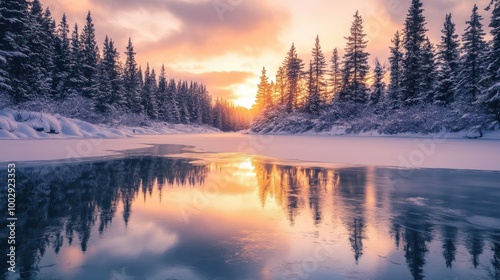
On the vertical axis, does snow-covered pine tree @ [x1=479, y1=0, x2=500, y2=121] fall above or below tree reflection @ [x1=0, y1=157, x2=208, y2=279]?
above

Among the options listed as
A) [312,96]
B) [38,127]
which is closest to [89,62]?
[38,127]

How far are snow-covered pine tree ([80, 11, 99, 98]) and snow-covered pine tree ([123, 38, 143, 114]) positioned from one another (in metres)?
13.8

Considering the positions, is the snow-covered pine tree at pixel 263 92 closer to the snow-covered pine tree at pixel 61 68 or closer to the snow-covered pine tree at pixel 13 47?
the snow-covered pine tree at pixel 61 68

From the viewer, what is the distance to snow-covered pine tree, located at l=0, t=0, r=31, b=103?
28.9m

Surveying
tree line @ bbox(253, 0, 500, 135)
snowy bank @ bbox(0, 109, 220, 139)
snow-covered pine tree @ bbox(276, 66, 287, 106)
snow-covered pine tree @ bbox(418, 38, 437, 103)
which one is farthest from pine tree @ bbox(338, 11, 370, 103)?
snowy bank @ bbox(0, 109, 220, 139)

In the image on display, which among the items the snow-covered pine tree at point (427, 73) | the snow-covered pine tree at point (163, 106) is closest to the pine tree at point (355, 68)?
the snow-covered pine tree at point (427, 73)

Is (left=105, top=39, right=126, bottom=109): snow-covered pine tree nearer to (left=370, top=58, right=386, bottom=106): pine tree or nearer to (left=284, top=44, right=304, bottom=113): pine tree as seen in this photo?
(left=284, top=44, right=304, bottom=113): pine tree

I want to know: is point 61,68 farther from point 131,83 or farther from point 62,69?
point 131,83

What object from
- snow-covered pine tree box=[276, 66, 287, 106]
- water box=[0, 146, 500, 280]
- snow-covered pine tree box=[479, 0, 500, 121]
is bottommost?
water box=[0, 146, 500, 280]

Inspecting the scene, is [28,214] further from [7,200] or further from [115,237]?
[115,237]

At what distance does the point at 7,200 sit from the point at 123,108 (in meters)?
60.4

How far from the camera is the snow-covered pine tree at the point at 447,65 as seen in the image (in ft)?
120

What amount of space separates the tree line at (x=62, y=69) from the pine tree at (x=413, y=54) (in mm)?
43925

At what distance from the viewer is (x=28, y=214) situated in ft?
19.7
